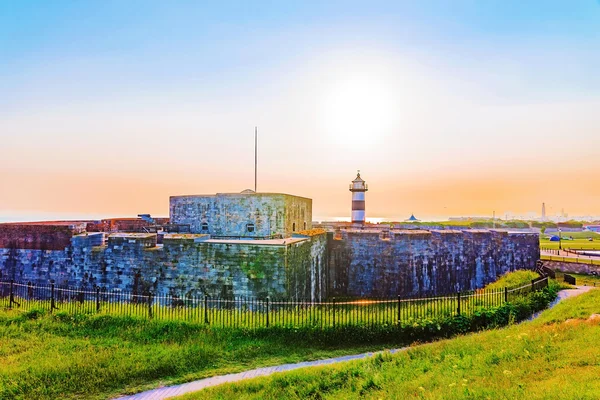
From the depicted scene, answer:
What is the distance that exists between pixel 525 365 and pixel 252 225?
61.7 feet

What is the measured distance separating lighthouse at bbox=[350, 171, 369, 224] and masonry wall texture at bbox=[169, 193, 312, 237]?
12213mm

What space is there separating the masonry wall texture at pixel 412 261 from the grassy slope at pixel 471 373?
1463 cm

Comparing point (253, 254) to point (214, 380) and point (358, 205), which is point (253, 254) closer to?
point (214, 380)

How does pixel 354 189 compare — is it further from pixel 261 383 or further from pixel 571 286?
pixel 261 383

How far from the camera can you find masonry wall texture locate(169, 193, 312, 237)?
Answer: 947 inches

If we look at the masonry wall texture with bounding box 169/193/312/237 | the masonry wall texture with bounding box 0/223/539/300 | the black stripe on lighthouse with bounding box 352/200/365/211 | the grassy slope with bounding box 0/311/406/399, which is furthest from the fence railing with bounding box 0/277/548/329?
the black stripe on lighthouse with bounding box 352/200/365/211

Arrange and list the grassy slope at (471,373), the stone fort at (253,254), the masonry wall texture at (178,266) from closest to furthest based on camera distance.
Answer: the grassy slope at (471,373)
the masonry wall texture at (178,266)
the stone fort at (253,254)

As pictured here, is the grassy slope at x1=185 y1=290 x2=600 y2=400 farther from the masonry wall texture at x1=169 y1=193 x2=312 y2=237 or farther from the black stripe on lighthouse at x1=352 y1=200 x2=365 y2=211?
the black stripe on lighthouse at x1=352 y1=200 x2=365 y2=211

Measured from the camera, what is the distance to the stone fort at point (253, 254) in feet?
53.2

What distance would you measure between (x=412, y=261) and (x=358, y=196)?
1455 centimetres

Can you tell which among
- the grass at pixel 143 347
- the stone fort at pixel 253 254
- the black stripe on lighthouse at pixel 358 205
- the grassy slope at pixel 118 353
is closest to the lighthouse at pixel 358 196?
the black stripe on lighthouse at pixel 358 205

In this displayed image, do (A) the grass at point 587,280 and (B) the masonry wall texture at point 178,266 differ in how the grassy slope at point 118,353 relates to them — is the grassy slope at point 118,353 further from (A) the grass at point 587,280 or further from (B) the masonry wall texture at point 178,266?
(A) the grass at point 587,280

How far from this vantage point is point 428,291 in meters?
24.7

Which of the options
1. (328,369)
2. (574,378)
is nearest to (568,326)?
(574,378)
